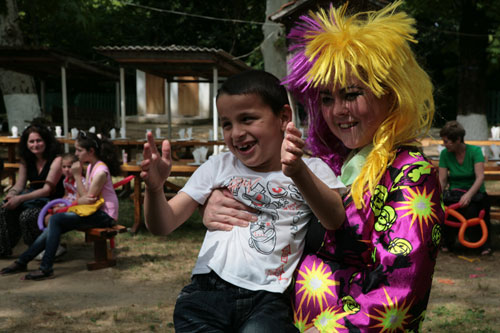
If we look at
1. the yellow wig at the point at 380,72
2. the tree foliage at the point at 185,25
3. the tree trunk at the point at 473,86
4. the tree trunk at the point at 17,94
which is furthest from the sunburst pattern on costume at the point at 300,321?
the tree foliage at the point at 185,25

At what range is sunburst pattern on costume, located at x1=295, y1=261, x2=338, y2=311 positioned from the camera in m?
1.71

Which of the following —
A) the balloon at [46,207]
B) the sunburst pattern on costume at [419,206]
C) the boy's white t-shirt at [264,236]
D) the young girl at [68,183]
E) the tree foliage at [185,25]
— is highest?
the tree foliage at [185,25]

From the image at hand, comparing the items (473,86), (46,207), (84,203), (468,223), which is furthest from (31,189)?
Answer: (473,86)

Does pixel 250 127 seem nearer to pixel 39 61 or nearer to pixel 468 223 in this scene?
pixel 468 223

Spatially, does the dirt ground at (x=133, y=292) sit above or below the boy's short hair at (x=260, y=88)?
below

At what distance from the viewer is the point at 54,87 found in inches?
1324

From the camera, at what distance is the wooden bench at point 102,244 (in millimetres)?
5922

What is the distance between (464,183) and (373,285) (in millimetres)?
5707

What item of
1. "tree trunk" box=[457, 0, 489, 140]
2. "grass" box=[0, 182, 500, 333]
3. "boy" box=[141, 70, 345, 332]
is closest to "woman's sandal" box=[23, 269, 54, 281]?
"grass" box=[0, 182, 500, 333]

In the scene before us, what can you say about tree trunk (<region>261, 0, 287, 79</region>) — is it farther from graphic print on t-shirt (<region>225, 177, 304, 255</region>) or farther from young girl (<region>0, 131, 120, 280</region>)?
graphic print on t-shirt (<region>225, 177, 304, 255</region>)

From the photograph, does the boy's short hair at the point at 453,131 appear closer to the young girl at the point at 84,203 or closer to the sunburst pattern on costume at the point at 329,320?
the young girl at the point at 84,203

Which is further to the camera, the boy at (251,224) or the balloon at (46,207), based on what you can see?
the balloon at (46,207)

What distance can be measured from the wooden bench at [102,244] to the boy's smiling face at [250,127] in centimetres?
430

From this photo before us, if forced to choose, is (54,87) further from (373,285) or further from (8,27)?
(373,285)
